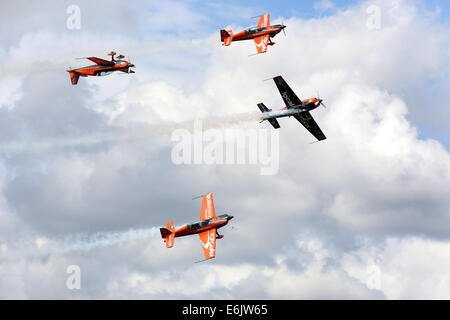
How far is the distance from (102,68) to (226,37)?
19642 mm

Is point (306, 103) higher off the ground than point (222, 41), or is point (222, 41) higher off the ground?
point (222, 41)

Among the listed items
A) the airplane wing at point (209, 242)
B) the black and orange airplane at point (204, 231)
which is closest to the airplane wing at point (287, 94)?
the black and orange airplane at point (204, 231)

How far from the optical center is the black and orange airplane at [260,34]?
102 meters

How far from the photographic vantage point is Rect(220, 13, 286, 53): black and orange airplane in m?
102

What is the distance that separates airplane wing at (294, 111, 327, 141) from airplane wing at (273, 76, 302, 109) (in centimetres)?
186

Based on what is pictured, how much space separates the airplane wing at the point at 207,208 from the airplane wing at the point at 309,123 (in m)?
17.5

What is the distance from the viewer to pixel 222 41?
342ft

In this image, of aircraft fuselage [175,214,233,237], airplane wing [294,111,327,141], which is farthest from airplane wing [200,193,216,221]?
Answer: airplane wing [294,111,327,141]

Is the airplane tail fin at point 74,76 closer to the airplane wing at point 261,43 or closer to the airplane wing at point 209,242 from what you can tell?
the airplane wing at point 261,43
